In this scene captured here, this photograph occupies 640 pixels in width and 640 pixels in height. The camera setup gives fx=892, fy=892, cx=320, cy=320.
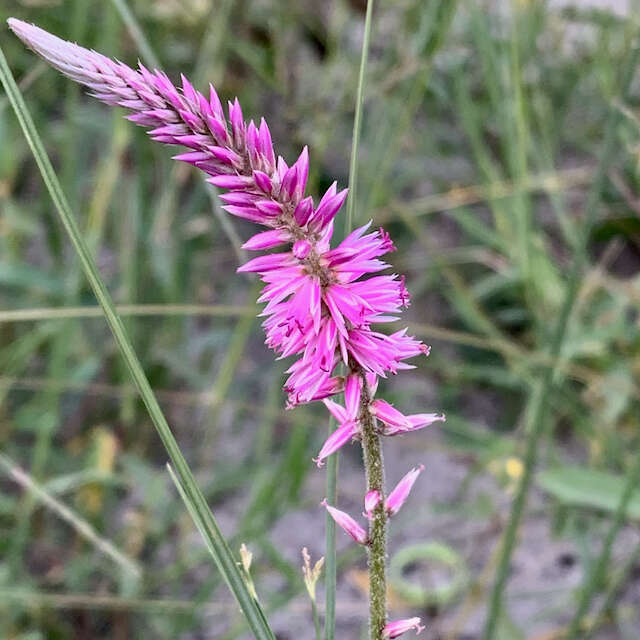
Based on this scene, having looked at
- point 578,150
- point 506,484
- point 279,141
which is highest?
point 578,150

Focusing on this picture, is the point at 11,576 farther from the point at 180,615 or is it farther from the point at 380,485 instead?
the point at 380,485

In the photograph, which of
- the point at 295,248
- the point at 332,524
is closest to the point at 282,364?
the point at 332,524

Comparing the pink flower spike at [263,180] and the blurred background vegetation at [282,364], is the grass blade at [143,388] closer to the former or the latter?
the pink flower spike at [263,180]

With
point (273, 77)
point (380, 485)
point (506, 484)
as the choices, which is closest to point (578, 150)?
point (273, 77)

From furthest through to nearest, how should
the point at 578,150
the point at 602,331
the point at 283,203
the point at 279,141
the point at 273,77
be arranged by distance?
the point at 578,150, the point at 279,141, the point at 273,77, the point at 602,331, the point at 283,203

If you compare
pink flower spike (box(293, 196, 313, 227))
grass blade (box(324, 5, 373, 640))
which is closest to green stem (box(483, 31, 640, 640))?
grass blade (box(324, 5, 373, 640))

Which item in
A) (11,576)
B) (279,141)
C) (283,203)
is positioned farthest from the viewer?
(279,141)
